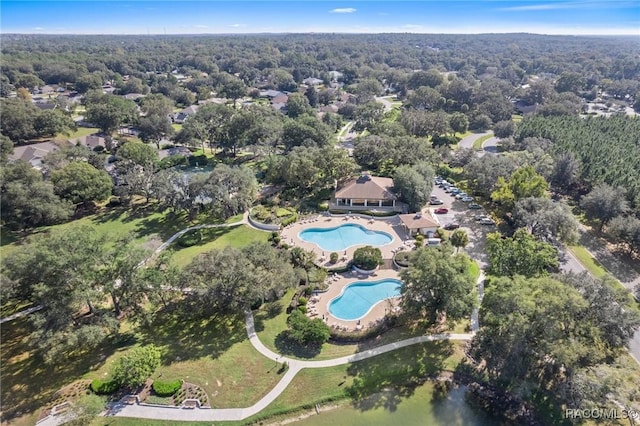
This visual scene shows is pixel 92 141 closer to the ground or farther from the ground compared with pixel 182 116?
closer to the ground

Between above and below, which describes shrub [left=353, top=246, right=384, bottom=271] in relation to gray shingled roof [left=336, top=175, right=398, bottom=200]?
below

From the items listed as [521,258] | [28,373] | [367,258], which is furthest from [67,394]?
[521,258]

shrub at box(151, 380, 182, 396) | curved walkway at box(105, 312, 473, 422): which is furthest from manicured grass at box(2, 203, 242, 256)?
curved walkway at box(105, 312, 473, 422)

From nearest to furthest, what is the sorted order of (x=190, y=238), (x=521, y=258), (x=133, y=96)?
1. (x=521, y=258)
2. (x=190, y=238)
3. (x=133, y=96)

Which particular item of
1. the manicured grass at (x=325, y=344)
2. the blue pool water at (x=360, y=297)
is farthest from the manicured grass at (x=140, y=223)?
the blue pool water at (x=360, y=297)

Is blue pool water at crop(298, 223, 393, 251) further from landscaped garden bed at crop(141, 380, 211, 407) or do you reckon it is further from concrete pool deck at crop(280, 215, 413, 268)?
landscaped garden bed at crop(141, 380, 211, 407)

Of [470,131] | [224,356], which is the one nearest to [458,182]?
[470,131]

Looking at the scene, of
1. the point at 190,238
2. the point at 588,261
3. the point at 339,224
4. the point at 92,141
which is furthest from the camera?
the point at 92,141

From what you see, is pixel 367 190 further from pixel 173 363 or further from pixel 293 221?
pixel 173 363
